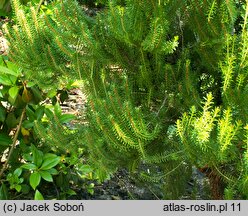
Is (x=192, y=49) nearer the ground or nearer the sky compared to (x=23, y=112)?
nearer the sky

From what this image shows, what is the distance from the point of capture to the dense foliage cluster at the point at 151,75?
2074 millimetres

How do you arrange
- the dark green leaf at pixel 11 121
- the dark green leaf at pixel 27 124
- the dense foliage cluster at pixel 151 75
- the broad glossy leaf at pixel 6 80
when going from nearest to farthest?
A: the dense foliage cluster at pixel 151 75
the broad glossy leaf at pixel 6 80
the dark green leaf at pixel 27 124
the dark green leaf at pixel 11 121

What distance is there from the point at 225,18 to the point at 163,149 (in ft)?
2.24

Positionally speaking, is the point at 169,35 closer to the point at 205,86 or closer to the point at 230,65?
the point at 205,86

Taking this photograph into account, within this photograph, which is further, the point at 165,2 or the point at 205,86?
the point at 205,86

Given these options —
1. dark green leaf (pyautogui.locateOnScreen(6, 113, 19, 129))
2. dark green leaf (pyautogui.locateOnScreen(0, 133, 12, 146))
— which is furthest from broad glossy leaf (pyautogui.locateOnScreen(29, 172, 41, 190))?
dark green leaf (pyautogui.locateOnScreen(6, 113, 19, 129))

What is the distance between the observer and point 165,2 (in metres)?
2.21

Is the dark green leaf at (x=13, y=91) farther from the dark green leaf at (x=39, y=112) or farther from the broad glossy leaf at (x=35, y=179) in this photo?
the broad glossy leaf at (x=35, y=179)

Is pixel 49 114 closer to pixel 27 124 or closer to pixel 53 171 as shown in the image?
pixel 27 124

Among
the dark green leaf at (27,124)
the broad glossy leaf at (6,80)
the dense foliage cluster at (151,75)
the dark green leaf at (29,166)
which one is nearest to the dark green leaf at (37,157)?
the dark green leaf at (29,166)

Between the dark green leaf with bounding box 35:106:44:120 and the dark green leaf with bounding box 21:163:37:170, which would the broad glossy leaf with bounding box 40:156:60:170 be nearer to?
the dark green leaf with bounding box 21:163:37:170

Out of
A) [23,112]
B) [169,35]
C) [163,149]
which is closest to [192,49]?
[169,35]

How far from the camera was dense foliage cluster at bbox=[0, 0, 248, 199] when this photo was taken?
6.81 feet

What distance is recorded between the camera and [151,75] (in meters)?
2.34
